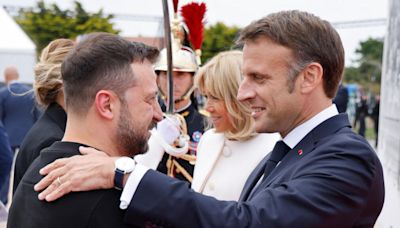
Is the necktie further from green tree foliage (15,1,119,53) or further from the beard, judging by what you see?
green tree foliage (15,1,119,53)

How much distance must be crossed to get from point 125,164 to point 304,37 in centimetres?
73

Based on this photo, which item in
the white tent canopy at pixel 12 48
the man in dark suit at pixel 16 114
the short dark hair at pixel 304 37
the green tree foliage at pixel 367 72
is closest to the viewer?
the short dark hair at pixel 304 37

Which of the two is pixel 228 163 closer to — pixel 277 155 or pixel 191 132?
pixel 277 155

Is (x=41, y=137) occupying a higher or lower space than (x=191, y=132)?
higher

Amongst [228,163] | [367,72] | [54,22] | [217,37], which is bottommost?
[367,72]

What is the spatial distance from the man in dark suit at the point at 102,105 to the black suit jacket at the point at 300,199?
12 centimetres

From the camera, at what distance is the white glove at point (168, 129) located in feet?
12.3

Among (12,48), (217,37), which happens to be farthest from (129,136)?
(217,37)

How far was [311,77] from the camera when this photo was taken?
2.06 m

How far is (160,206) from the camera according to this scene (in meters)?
1.79

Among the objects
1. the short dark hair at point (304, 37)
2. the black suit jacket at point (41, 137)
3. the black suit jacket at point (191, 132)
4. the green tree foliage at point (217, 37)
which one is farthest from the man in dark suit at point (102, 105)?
the green tree foliage at point (217, 37)

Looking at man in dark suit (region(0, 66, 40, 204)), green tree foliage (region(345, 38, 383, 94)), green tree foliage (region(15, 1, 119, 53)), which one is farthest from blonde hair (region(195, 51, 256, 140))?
green tree foliage (region(345, 38, 383, 94))

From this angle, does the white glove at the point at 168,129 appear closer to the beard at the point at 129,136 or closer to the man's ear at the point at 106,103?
the beard at the point at 129,136

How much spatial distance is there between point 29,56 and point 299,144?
28.8 feet
